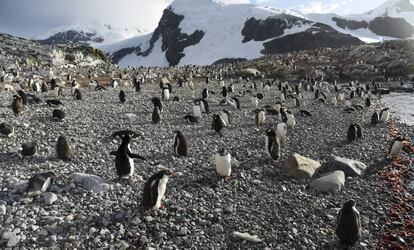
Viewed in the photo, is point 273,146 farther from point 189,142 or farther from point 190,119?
point 190,119

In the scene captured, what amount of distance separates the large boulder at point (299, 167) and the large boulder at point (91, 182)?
5.01m

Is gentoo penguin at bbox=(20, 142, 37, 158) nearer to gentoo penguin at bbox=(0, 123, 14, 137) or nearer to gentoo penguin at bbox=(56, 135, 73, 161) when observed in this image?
gentoo penguin at bbox=(56, 135, 73, 161)

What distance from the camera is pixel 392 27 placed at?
156 meters

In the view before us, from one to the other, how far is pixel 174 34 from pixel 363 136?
519 ft

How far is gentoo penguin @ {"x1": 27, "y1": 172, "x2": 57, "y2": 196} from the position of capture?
28.8 ft

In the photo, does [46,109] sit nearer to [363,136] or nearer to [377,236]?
[363,136]

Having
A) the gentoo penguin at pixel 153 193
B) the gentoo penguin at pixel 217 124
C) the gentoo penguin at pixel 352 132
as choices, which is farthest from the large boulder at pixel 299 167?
the gentoo penguin at pixel 352 132

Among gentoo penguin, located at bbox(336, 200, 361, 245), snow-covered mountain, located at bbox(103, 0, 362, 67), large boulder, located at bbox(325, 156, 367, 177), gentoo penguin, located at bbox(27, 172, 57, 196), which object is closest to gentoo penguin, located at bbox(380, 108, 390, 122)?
large boulder, located at bbox(325, 156, 367, 177)

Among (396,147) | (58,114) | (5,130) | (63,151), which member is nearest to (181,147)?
(63,151)

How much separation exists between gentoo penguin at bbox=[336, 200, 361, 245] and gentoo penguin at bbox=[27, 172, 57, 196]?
589 centimetres

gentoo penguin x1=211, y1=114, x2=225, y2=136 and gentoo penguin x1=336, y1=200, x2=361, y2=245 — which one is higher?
gentoo penguin x1=211, y1=114, x2=225, y2=136

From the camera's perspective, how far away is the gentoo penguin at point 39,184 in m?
8.77

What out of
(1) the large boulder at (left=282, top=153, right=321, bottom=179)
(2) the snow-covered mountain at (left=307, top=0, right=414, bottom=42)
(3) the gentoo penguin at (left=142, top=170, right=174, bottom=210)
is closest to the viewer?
(3) the gentoo penguin at (left=142, top=170, right=174, bottom=210)

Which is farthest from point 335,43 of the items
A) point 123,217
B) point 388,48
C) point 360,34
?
point 123,217
